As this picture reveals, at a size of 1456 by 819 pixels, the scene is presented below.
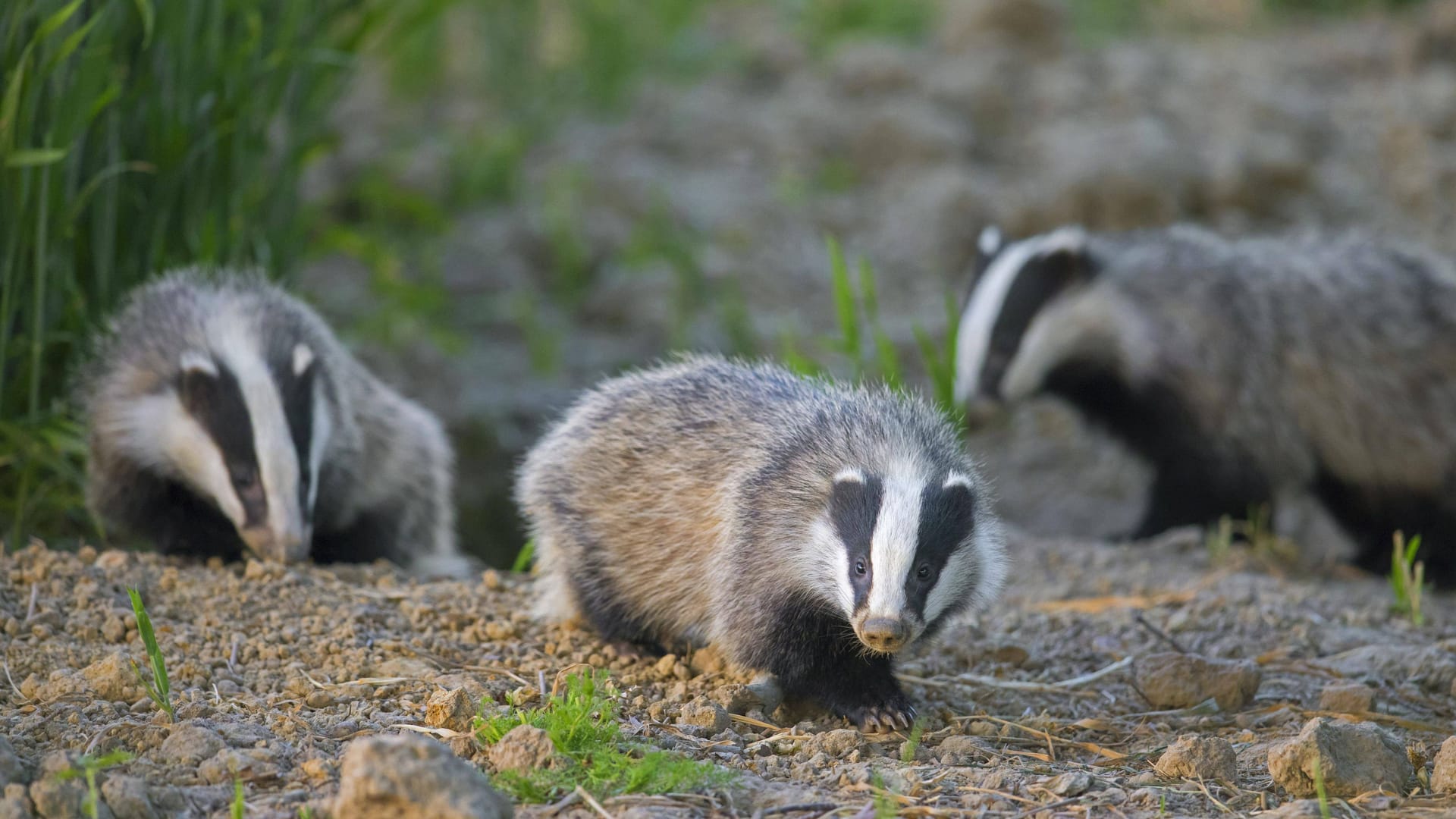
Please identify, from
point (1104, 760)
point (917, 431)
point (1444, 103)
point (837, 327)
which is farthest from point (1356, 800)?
point (1444, 103)

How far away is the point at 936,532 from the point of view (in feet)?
11.4

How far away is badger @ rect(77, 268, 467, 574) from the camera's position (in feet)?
14.7

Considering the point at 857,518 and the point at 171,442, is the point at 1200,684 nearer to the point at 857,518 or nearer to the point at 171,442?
the point at 857,518

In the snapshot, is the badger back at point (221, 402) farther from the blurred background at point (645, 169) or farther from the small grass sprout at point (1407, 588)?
the small grass sprout at point (1407, 588)

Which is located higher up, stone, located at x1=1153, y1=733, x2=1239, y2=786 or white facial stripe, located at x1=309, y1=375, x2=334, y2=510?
white facial stripe, located at x1=309, y1=375, x2=334, y2=510

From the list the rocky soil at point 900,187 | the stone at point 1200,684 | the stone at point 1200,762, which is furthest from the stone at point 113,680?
the rocky soil at point 900,187

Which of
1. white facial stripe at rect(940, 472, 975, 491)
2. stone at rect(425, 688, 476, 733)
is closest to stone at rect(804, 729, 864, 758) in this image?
white facial stripe at rect(940, 472, 975, 491)

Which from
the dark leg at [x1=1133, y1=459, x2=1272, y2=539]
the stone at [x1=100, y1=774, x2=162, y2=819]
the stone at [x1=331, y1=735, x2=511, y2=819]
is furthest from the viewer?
the dark leg at [x1=1133, y1=459, x2=1272, y2=539]

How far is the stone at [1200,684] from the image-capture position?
3.79m

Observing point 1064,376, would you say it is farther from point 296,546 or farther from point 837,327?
point 296,546

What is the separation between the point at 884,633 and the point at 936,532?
308 mm

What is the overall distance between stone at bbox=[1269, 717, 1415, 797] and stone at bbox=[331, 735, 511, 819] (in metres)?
1.64

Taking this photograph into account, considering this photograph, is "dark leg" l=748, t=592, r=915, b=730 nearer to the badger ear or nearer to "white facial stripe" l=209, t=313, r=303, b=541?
"white facial stripe" l=209, t=313, r=303, b=541

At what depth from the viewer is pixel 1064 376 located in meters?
6.30
